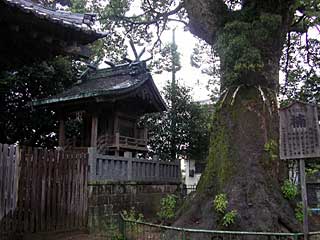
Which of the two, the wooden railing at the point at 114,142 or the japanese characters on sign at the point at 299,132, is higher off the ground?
the wooden railing at the point at 114,142

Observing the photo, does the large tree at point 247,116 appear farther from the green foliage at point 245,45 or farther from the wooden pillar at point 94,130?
the wooden pillar at point 94,130

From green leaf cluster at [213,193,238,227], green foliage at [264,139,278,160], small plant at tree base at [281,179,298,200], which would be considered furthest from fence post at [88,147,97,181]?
small plant at tree base at [281,179,298,200]

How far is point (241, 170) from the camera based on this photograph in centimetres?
851

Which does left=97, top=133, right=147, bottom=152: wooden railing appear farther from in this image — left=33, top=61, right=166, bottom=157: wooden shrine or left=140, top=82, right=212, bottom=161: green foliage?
left=140, top=82, right=212, bottom=161: green foliage

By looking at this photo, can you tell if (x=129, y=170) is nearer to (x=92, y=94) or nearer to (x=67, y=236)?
(x=92, y=94)

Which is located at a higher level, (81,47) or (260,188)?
(81,47)

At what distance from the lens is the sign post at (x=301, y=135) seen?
5828mm

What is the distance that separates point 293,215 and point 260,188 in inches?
35.8

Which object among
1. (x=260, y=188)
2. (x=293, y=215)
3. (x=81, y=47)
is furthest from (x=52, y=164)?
(x=293, y=215)

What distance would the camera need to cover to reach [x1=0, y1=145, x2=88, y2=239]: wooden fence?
8.56 m

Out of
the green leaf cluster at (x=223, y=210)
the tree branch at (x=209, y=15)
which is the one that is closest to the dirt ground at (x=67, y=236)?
the green leaf cluster at (x=223, y=210)

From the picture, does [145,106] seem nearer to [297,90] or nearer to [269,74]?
[297,90]

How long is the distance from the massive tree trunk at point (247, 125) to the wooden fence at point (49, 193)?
130 inches

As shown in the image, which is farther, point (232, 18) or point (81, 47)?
Answer: point (232, 18)
